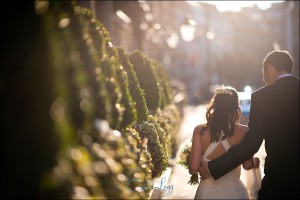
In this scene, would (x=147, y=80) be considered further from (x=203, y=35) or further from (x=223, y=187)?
(x=203, y=35)

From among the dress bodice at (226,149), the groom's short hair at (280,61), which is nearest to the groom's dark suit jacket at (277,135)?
the groom's short hair at (280,61)

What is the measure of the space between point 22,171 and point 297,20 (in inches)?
3460

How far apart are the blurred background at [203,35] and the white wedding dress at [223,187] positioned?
12.2 meters

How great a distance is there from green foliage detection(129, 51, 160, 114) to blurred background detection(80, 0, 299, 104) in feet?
7.72

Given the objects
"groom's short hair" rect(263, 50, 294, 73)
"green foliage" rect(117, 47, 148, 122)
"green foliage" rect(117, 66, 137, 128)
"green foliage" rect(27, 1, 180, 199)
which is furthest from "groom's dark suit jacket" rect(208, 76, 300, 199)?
"green foliage" rect(117, 47, 148, 122)

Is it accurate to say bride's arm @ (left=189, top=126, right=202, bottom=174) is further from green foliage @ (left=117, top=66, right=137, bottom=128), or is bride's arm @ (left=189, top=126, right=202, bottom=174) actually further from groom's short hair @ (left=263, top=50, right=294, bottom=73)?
green foliage @ (left=117, top=66, right=137, bottom=128)

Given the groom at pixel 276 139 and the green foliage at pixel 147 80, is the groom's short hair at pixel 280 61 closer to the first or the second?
the groom at pixel 276 139

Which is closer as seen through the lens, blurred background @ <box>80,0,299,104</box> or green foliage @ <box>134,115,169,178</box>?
green foliage @ <box>134,115,169,178</box>

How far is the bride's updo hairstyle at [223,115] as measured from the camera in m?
5.59

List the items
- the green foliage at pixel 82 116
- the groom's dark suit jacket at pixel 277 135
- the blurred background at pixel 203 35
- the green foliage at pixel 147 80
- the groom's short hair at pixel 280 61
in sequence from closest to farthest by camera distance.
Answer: the green foliage at pixel 82 116
the groom's dark suit jacket at pixel 277 135
the groom's short hair at pixel 280 61
the green foliage at pixel 147 80
the blurred background at pixel 203 35

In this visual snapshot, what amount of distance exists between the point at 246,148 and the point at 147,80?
10.6 m

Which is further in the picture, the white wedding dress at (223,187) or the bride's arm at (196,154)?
the bride's arm at (196,154)

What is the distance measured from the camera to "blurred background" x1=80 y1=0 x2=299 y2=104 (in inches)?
1302

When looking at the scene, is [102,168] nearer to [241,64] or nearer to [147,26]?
[147,26]
